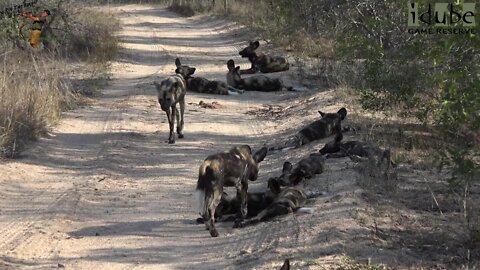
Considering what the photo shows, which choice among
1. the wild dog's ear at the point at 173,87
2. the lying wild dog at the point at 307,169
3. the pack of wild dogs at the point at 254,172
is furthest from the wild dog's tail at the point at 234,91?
the lying wild dog at the point at 307,169

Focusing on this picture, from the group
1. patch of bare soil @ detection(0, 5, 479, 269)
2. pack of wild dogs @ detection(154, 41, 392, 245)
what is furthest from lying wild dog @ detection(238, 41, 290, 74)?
pack of wild dogs @ detection(154, 41, 392, 245)

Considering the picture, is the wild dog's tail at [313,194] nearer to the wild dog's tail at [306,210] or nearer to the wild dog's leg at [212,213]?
the wild dog's tail at [306,210]

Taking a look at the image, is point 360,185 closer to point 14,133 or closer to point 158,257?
point 158,257

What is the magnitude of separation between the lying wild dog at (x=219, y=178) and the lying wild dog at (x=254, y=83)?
25.9 feet

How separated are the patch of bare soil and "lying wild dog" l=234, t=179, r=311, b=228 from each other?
0.10m

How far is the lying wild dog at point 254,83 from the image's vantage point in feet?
50.2

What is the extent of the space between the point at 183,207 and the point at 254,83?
801cm

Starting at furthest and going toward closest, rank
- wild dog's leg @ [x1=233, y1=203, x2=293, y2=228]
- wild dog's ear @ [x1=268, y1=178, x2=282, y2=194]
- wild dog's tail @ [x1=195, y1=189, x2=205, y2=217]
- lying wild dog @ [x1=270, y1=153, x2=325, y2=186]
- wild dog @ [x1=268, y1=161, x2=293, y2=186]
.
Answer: lying wild dog @ [x1=270, y1=153, x2=325, y2=186] → wild dog @ [x1=268, y1=161, x2=293, y2=186] → wild dog's ear @ [x1=268, y1=178, x2=282, y2=194] → wild dog's leg @ [x1=233, y1=203, x2=293, y2=228] → wild dog's tail @ [x1=195, y1=189, x2=205, y2=217]

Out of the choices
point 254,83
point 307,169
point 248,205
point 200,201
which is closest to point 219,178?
point 200,201

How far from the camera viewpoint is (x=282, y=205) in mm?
7074

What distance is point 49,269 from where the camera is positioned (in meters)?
5.78

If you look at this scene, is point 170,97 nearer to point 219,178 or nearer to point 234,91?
point 219,178

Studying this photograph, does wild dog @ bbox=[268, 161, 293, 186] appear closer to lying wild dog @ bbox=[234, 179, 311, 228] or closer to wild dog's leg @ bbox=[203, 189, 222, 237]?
lying wild dog @ bbox=[234, 179, 311, 228]

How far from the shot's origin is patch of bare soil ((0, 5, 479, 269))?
589cm
